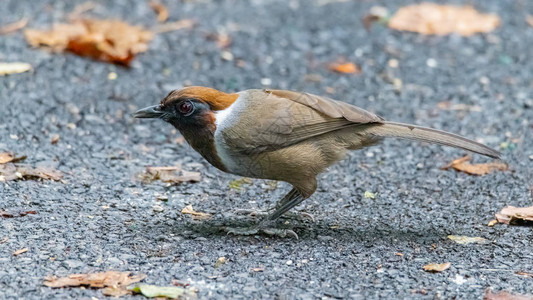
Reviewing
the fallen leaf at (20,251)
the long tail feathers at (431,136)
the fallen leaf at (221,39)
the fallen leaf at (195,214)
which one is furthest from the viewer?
the fallen leaf at (221,39)

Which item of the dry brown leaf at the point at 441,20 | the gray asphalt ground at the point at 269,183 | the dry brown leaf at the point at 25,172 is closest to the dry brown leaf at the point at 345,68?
the gray asphalt ground at the point at 269,183

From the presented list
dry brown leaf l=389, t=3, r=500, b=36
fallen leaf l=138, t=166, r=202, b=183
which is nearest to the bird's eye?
fallen leaf l=138, t=166, r=202, b=183

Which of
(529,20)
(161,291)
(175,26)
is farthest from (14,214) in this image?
(529,20)

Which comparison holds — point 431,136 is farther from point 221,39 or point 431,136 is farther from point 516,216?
point 221,39

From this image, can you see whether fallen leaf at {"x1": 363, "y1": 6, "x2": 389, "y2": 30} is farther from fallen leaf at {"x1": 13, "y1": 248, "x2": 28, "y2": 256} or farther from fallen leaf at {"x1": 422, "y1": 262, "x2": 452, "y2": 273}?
fallen leaf at {"x1": 13, "y1": 248, "x2": 28, "y2": 256}

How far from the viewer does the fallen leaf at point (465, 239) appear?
4.43 m

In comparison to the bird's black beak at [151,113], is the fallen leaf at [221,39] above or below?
below

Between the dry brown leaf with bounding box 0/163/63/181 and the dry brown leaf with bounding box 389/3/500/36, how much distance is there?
15.0 ft

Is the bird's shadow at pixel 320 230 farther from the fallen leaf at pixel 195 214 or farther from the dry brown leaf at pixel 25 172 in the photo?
the dry brown leaf at pixel 25 172

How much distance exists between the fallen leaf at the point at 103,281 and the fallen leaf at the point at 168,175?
1.52 metres

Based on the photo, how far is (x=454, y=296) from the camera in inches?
146

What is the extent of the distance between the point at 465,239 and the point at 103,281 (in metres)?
2.14

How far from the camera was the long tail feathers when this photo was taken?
457cm

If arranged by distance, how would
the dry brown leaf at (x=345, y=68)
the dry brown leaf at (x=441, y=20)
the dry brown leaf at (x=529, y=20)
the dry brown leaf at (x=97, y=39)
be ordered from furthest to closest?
the dry brown leaf at (x=529, y=20), the dry brown leaf at (x=441, y=20), the dry brown leaf at (x=345, y=68), the dry brown leaf at (x=97, y=39)
